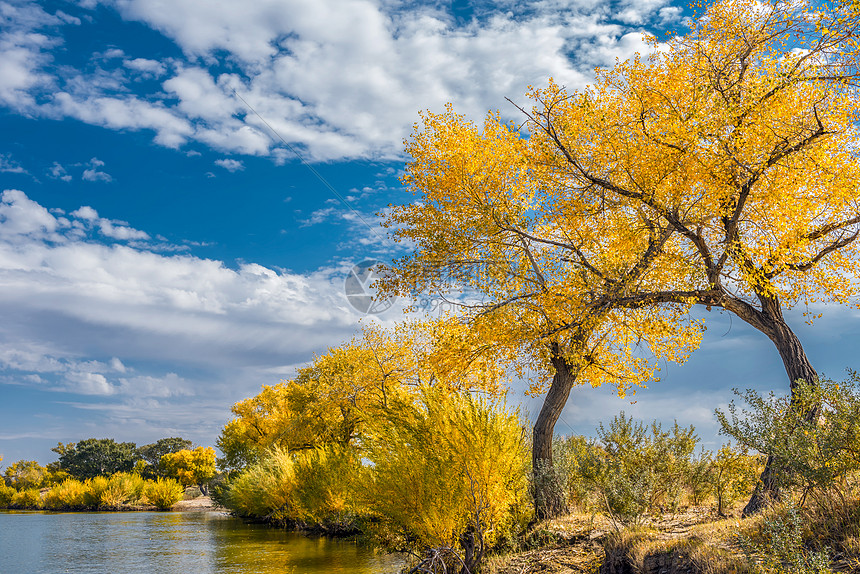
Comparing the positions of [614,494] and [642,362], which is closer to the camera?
[614,494]

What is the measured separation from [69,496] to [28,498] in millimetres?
7081

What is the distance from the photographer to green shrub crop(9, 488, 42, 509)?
5034cm

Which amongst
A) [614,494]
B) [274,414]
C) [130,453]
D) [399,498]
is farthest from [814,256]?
[130,453]

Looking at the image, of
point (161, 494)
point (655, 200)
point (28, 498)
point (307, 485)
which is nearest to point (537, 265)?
point (655, 200)

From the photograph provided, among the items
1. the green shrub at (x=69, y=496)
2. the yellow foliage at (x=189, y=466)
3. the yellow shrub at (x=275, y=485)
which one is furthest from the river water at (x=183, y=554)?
the yellow foliage at (x=189, y=466)

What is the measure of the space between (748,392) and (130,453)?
7174 cm

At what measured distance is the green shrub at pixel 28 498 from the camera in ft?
165

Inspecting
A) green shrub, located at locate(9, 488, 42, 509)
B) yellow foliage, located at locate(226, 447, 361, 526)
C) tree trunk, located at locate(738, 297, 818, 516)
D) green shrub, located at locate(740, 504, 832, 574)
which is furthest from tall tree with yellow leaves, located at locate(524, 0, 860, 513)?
green shrub, located at locate(9, 488, 42, 509)

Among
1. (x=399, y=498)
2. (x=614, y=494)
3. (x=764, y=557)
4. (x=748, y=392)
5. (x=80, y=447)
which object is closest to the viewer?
(x=764, y=557)

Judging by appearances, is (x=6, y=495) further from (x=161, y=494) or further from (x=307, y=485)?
(x=307, y=485)

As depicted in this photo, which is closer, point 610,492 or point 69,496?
point 610,492

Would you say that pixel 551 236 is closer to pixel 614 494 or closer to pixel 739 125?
pixel 739 125

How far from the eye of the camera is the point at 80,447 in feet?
205

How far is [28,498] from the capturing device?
166 ft
